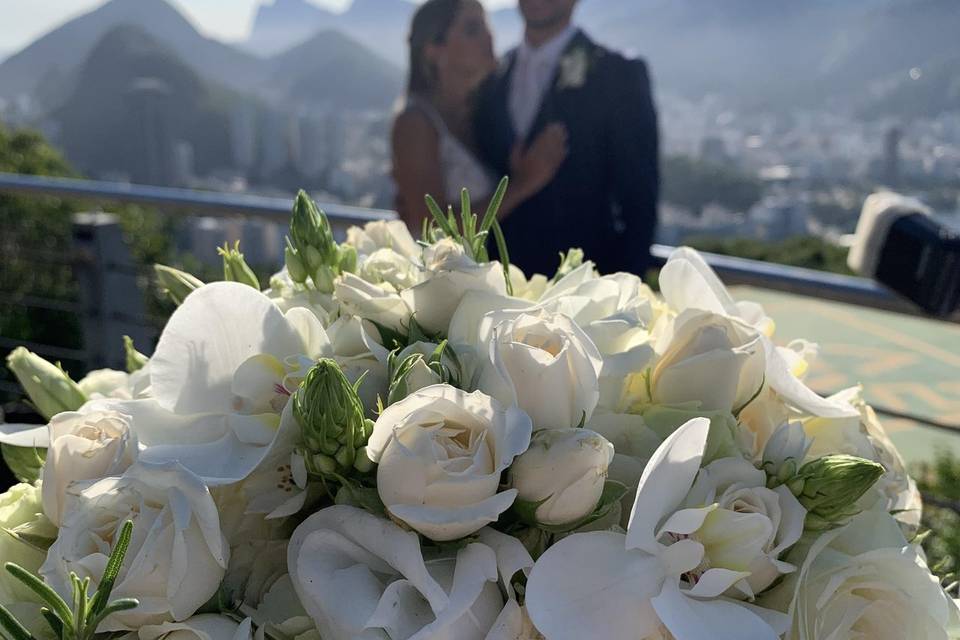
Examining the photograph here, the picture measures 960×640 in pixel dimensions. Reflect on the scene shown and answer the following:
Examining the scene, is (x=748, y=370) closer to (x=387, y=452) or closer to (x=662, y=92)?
(x=387, y=452)

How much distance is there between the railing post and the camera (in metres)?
2.31

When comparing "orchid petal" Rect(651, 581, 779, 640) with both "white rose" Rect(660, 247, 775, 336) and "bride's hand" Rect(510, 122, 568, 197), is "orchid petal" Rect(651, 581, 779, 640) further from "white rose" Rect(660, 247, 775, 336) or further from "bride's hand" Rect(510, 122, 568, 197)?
"bride's hand" Rect(510, 122, 568, 197)

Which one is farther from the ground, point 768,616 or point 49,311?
point 768,616

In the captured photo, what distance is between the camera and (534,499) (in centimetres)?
39

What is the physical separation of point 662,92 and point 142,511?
13.5m

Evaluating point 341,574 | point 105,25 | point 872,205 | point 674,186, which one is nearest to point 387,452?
point 341,574

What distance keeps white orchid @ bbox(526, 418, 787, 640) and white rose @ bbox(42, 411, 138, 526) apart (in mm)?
218

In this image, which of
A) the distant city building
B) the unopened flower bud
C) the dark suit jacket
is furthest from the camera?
the distant city building

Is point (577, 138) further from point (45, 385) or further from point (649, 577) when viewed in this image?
point (649, 577)

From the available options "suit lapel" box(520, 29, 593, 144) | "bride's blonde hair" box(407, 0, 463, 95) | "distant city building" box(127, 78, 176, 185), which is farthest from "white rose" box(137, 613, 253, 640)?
"distant city building" box(127, 78, 176, 185)

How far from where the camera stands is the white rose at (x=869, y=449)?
0.50 metres

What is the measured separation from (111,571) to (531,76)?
2.00 metres

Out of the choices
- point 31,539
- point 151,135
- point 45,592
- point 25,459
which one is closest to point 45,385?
point 25,459

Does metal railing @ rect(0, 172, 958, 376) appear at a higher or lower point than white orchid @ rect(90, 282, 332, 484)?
lower
